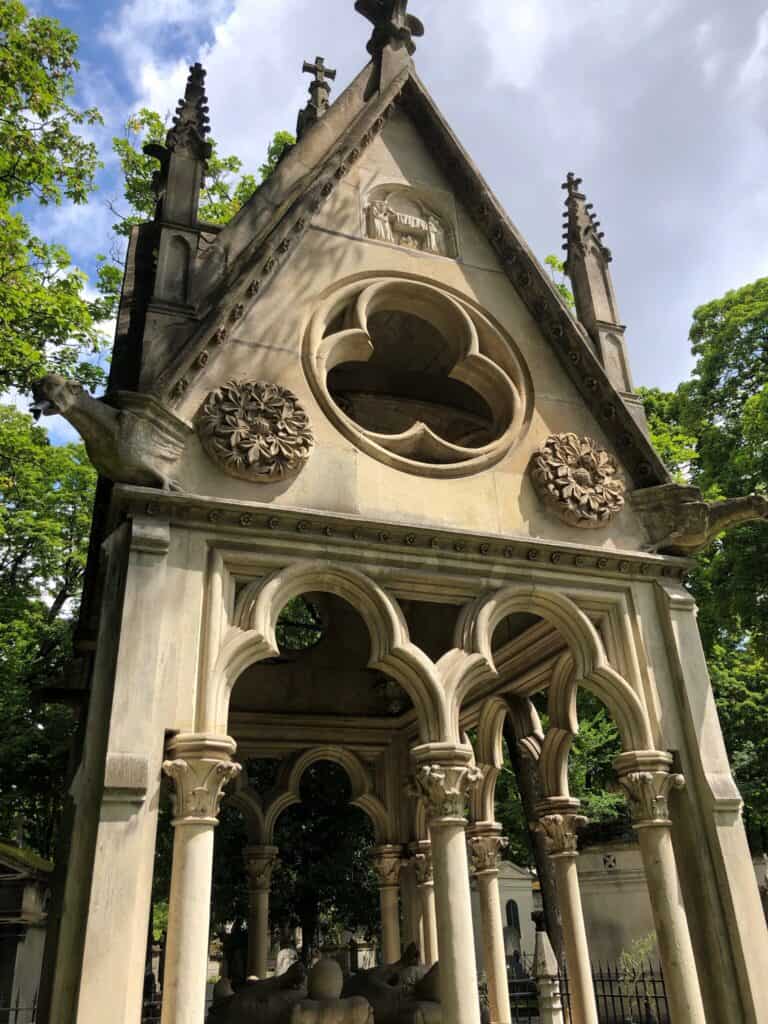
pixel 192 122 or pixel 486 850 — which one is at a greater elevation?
pixel 192 122

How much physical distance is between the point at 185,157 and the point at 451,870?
787 centimetres

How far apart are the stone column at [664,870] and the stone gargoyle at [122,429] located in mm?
5044

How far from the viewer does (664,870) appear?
24.4ft

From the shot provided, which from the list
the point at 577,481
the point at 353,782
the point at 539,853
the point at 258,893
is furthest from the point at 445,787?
the point at 539,853

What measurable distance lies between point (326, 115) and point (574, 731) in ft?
27.0

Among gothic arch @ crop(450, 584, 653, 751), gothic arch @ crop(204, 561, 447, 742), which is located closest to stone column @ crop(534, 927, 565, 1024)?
gothic arch @ crop(450, 584, 653, 751)

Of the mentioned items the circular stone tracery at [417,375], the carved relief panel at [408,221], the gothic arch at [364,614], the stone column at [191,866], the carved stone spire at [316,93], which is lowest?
the stone column at [191,866]

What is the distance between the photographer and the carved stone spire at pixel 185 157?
8.92m

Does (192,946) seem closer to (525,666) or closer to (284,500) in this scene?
(284,500)

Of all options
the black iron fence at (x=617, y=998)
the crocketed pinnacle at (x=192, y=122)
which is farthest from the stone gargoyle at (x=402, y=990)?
the crocketed pinnacle at (x=192, y=122)

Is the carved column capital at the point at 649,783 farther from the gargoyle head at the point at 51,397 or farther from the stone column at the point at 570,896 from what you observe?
the gargoyle head at the point at 51,397

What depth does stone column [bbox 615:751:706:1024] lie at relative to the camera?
22.9 ft

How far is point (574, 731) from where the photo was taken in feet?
33.7

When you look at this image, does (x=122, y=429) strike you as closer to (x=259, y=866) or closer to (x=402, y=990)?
(x=402, y=990)
